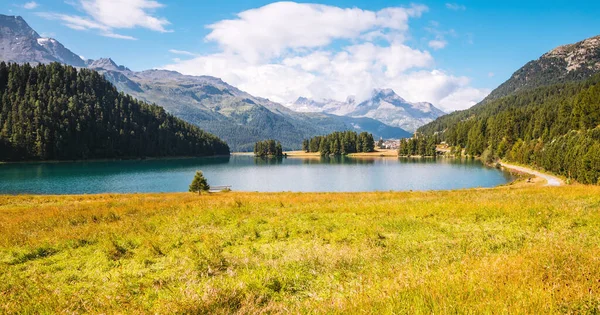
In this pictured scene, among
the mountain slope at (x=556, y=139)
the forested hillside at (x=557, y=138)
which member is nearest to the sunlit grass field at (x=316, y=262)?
the forested hillside at (x=557, y=138)

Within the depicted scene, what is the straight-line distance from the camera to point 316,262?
9398 millimetres

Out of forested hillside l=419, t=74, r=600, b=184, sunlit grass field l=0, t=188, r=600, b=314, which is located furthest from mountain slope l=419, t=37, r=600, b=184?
sunlit grass field l=0, t=188, r=600, b=314

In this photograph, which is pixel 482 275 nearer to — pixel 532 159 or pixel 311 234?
pixel 311 234

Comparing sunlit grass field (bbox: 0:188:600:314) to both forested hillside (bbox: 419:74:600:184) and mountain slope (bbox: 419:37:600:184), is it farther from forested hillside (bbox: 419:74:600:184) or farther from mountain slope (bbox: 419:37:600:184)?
mountain slope (bbox: 419:37:600:184)

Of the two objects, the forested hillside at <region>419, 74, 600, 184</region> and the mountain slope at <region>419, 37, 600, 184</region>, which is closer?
the forested hillside at <region>419, 74, 600, 184</region>

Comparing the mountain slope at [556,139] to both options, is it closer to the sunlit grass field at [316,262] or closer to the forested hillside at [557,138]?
the forested hillside at [557,138]

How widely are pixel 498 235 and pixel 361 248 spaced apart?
535cm

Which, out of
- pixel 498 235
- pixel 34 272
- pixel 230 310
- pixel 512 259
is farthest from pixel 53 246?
pixel 498 235

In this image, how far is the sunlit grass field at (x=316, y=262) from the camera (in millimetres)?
5703

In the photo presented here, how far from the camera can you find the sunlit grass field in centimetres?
570

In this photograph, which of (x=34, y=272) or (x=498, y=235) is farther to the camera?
(x=498, y=235)

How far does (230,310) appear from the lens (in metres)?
6.09

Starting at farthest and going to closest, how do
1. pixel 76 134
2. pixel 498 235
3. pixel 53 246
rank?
pixel 76 134 → pixel 53 246 → pixel 498 235

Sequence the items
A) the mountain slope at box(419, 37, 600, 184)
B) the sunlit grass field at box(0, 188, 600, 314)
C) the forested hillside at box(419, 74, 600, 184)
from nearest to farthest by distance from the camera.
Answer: the sunlit grass field at box(0, 188, 600, 314) → the forested hillside at box(419, 74, 600, 184) → the mountain slope at box(419, 37, 600, 184)
